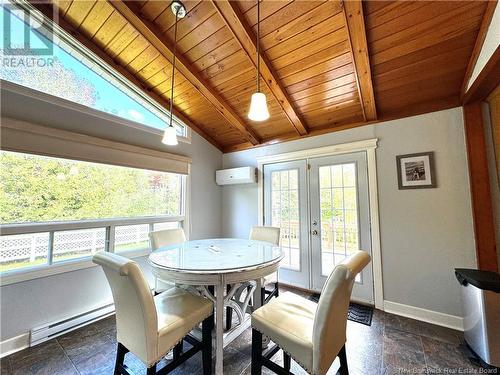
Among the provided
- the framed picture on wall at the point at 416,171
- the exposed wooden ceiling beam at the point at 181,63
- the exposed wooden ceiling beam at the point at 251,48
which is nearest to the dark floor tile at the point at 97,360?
the exposed wooden ceiling beam at the point at 181,63

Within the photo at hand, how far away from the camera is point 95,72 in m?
2.63

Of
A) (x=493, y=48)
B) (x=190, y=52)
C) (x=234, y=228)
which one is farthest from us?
(x=234, y=228)

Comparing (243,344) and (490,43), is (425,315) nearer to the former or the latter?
(243,344)

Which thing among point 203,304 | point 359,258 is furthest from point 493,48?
point 203,304

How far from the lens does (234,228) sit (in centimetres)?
391

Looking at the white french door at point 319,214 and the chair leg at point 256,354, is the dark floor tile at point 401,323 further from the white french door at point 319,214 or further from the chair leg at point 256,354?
the chair leg at point 256,354

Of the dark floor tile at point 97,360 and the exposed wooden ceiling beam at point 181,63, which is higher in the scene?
the exposed wooden ceiling beam at point 181,63

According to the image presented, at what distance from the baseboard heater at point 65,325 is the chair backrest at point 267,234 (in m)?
1.91

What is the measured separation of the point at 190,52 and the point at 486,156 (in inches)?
126

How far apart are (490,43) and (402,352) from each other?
2.52 meters

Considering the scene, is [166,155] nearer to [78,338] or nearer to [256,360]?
[78,338]

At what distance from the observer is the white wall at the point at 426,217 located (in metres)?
2.15

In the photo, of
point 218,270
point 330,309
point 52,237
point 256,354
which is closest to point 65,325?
point 52,237

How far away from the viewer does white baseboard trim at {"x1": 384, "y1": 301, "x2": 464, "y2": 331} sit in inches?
83.4
